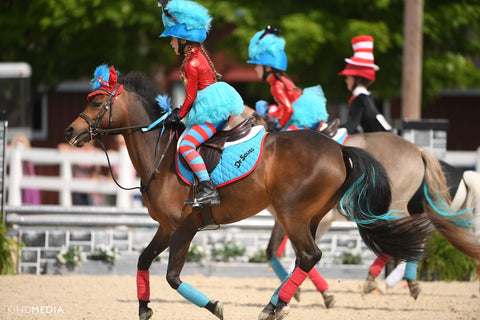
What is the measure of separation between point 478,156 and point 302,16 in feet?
16.8

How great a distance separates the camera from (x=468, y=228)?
7.79 meters

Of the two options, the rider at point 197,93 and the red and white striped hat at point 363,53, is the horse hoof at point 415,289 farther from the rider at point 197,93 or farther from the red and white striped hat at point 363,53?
the rider at point 197,93

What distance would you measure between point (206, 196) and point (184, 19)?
59.7 inches

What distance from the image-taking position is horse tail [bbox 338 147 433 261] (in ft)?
21.0

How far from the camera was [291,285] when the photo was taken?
248 inches

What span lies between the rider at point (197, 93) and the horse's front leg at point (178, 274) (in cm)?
29

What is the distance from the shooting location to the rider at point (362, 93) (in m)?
8.57

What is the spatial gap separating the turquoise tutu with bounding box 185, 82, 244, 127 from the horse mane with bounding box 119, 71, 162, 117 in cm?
42

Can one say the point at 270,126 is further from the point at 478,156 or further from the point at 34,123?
the point at 34,123

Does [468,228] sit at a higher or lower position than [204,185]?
lower

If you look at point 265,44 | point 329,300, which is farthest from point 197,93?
point 329,300

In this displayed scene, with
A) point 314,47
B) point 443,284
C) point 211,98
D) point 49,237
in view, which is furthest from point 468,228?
point 314,47

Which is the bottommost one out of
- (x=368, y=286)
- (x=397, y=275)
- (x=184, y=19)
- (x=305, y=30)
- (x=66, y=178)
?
(x=368, y=286)

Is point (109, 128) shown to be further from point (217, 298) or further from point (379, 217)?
point (217, 298)
